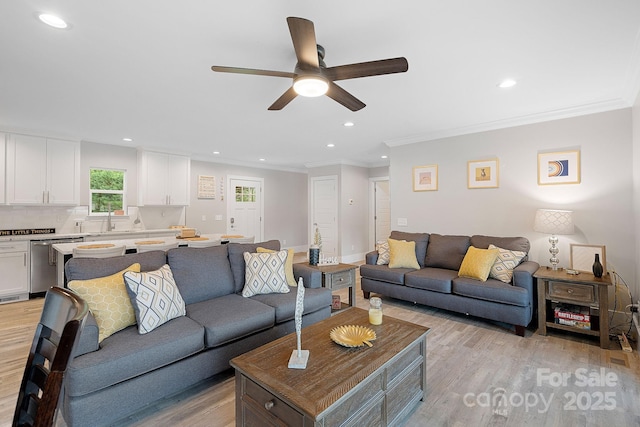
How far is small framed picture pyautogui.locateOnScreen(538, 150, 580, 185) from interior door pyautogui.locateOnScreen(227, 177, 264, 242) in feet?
19.4

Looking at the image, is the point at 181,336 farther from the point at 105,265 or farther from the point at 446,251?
the point at 446,251

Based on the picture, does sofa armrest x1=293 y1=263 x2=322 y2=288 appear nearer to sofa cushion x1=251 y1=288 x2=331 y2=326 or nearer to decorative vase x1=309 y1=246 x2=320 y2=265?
sofa cushion x1=251 y1=288 x2=331 y2=326

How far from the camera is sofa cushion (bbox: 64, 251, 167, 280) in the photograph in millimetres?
2107

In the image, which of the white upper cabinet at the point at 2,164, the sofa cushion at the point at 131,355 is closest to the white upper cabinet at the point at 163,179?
the white upper cabinet at the point at 2,164

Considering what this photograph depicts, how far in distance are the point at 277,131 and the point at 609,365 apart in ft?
14.7

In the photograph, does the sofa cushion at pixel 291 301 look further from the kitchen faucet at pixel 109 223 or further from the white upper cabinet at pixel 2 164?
the white upper cabinet at pixel 2 164

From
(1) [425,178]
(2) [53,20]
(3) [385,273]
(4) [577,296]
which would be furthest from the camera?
(1) [425,178]

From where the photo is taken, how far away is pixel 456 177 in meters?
4.44

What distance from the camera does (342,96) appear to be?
91.4 inches

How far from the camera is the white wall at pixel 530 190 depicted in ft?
10.6

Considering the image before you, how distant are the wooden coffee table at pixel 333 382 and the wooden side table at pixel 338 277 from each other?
1.23 metres

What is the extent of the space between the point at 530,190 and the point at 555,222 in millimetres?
684

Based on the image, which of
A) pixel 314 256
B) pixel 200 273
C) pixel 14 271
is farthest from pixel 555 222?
pixel 14 271

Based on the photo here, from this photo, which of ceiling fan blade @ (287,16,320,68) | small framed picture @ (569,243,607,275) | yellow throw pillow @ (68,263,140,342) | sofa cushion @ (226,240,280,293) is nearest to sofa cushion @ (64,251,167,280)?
yellow throw pillow @ (68,263,140,342)
